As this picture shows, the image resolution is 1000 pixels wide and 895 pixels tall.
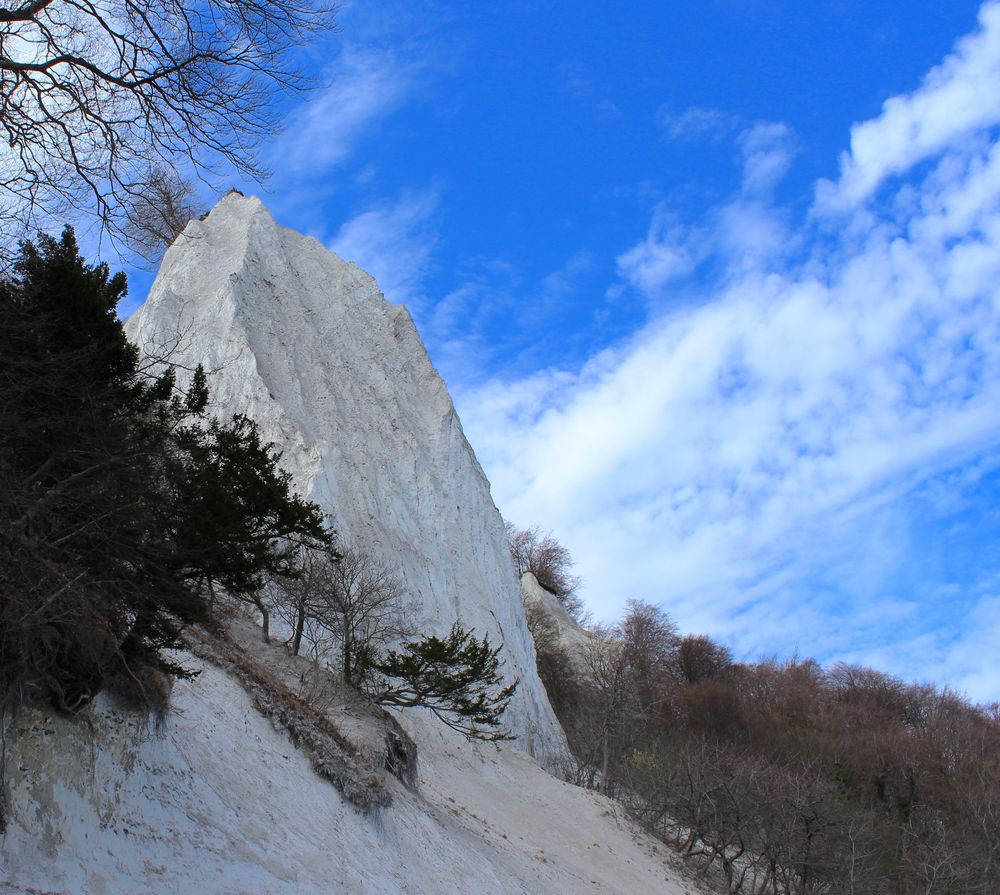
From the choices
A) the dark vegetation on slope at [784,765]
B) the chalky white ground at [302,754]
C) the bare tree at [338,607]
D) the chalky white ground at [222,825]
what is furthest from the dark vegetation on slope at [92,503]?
the dark vegetation on slope at [784,765]

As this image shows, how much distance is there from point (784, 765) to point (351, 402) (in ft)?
75.4

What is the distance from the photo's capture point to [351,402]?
32.1 meters

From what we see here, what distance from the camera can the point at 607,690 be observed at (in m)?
32.4

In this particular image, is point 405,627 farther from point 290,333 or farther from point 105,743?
point 105,743

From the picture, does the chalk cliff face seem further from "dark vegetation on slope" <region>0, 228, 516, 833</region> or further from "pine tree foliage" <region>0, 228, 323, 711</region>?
"pine tree foliage" <region>0, 228, 323, 711</region>

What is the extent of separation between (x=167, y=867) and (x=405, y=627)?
647 inches

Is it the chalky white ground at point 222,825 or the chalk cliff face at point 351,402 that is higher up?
the chalk cliff face at point 351,402

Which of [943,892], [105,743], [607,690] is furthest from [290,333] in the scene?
[943,892]

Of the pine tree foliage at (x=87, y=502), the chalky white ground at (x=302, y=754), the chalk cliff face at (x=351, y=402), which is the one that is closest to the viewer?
the pine tree foliage at (x=87, y=502)

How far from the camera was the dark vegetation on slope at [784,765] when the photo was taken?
985 inches

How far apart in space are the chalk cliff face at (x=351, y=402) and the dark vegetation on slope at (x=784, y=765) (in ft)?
12.6

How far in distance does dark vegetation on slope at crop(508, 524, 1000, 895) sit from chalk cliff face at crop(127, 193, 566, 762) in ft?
12.6

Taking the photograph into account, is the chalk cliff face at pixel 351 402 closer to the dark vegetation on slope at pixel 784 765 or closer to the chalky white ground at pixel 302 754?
the chalky white ground at pixel 302 754

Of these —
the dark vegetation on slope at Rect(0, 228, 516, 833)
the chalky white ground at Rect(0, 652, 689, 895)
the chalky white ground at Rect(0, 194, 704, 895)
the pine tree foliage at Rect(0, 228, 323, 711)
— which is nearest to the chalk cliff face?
the chalky white ground at Rect(0, 194, 704, 895)
